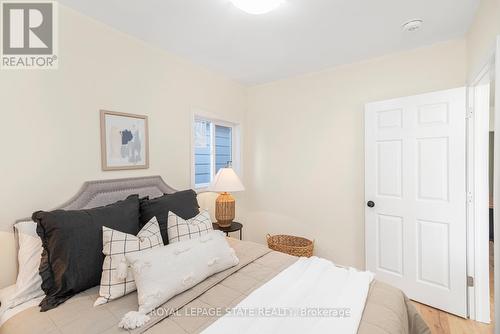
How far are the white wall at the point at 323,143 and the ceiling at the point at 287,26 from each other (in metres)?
0.21

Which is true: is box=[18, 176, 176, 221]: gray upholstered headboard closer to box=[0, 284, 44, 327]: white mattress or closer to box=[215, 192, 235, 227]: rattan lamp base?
box=[0, 284, 44, 327]: white mattress

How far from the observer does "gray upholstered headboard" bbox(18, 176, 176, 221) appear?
174 cm

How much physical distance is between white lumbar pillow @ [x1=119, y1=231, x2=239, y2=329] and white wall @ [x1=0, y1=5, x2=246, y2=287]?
0.87 m

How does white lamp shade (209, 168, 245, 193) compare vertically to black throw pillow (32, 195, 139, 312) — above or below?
above

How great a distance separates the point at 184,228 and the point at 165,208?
0.27 meters

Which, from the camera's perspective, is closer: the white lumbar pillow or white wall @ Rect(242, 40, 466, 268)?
the white lumbar pillow

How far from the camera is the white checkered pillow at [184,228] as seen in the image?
165cm

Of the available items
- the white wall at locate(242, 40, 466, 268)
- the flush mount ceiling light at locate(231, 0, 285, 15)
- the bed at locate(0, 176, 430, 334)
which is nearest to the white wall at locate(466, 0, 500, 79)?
the white wall at locate(242, 40, 466, 268)

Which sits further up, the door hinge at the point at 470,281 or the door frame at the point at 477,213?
the door frame at the point at 477,213

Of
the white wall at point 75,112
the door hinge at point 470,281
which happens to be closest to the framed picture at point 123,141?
the white wall at point 75,112

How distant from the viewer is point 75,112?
1768 mm

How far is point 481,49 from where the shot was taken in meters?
1.65

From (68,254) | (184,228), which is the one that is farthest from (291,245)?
(68,254)

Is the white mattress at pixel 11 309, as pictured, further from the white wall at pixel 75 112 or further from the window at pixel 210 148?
the window at pixel 210 148
